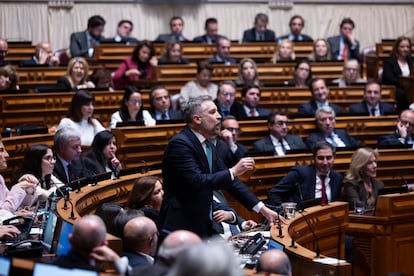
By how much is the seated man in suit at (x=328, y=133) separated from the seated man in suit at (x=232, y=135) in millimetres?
937

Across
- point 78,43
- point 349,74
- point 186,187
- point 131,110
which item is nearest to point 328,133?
point 349,74

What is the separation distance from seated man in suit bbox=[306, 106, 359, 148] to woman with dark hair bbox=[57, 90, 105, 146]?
2274 mm

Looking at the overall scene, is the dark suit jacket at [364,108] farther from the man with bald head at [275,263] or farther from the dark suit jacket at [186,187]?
the man with bald head at [275,263]

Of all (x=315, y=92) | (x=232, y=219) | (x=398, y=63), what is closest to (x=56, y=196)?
(x=232, y=219)

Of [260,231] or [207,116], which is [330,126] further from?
[207,116]

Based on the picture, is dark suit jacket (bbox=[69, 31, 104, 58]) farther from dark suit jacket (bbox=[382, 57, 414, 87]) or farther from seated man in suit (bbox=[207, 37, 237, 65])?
dark suit jacket (bbox=[382, 57, 414, 87])

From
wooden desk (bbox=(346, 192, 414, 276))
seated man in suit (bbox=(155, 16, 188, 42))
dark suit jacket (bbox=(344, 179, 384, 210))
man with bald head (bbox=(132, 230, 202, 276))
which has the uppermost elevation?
seated man in suit (bbox=(155, 16, 188, 42))

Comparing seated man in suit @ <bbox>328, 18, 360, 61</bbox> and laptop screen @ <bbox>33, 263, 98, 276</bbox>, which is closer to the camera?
laptop screen @ <bbox>33, 263, 98, 276</bbox>

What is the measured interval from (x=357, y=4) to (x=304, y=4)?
0.87 m

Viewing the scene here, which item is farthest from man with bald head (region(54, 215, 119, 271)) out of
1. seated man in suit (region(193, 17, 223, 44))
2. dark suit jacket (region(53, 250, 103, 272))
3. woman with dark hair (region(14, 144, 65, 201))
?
seated man in suit (region(193, 17, 223, 44))

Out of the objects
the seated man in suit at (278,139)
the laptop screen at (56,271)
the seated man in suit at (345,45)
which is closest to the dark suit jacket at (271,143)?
the seated man in suit at (278,139)

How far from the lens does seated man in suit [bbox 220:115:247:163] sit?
8.41 metres

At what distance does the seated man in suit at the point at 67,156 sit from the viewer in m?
7.28

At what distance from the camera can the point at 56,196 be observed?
252 inches
